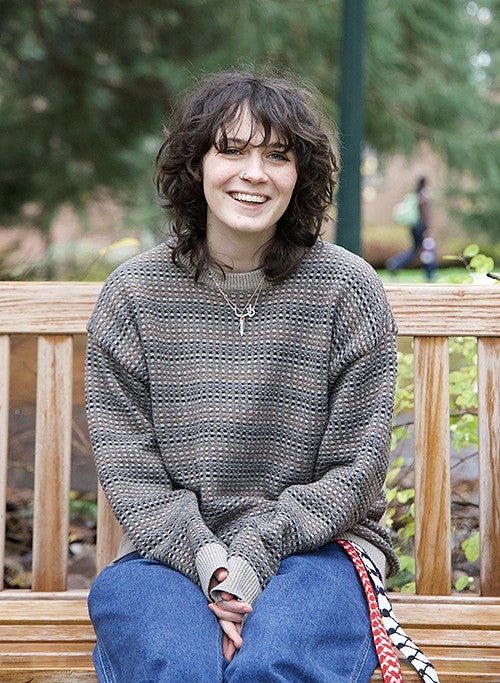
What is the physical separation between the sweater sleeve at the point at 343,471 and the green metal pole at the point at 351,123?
2383 millimetres

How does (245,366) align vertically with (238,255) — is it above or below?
below

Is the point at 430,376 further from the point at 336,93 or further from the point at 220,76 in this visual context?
the point at 336,93

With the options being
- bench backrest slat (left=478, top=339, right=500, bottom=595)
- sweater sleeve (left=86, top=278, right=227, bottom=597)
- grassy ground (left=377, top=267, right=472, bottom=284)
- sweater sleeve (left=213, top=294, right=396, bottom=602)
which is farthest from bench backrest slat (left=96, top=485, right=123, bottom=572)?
grassy ground (left=377, top=267, right=472, bottom=284)

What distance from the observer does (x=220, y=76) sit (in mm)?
2592

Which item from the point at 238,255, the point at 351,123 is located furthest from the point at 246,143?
the point at 351,123

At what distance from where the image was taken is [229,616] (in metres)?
2.23

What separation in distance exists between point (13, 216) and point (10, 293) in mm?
5466

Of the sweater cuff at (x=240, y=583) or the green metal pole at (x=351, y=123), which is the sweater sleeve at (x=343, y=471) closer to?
the sweater cuff at (x=240, y=583)

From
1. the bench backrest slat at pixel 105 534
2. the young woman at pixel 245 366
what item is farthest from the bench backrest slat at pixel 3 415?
the young woman at pixel 245 366

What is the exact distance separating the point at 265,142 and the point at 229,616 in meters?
1.05

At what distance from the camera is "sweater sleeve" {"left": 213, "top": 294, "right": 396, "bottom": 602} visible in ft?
7.73

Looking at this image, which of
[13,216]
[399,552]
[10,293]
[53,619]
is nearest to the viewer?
[53,619]

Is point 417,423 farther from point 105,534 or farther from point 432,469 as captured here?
point 105,534

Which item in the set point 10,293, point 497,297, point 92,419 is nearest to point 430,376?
point 497,297
